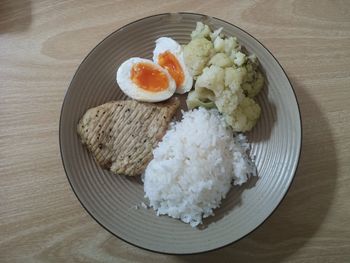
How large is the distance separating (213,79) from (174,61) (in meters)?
0.24

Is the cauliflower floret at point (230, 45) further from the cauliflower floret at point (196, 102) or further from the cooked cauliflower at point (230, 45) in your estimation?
the cauliflower floret at point (196, 102)

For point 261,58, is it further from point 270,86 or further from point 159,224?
point 159,224

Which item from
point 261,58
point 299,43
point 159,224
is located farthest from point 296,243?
point 299,43

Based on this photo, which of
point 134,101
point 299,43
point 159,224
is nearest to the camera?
point 159,224

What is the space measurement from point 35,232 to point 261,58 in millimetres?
1150

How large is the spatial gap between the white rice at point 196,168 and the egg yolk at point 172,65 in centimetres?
17

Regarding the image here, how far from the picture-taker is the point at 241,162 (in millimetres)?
1533

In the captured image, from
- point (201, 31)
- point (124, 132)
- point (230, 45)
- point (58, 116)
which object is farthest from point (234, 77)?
point (58, 116)

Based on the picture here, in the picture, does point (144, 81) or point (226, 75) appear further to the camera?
point (144, 81)

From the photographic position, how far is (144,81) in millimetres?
1612

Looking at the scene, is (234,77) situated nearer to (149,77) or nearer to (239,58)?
(239,58)

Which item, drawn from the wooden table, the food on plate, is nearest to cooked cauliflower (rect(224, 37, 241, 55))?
the food on plate

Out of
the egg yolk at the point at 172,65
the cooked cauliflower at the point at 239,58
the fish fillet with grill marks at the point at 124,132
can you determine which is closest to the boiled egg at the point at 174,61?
the egg yolk at the point at 172,65

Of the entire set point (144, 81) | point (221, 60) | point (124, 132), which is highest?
point (221, 60)
